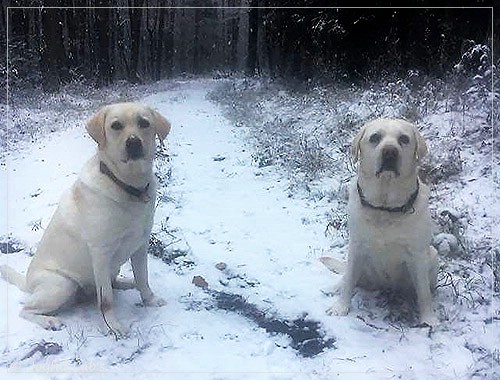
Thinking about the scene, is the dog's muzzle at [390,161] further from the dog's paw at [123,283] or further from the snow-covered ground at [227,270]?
the dog's paw at [123,283]

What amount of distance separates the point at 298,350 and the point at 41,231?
3.27ft

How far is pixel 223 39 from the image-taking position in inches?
98.9

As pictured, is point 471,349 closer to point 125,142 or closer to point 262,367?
point 262,367

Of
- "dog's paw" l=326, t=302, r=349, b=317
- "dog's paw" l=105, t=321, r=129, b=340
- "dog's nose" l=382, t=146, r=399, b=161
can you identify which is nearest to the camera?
"dog's nose" l=382, t=146, r=399, b=161

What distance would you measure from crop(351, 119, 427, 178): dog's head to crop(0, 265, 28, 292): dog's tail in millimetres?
1255

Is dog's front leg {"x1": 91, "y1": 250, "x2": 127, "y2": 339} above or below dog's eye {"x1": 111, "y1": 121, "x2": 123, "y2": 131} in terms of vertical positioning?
below

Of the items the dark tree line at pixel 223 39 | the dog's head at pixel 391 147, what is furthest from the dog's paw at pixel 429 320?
the dark tree line at pixel 223 39

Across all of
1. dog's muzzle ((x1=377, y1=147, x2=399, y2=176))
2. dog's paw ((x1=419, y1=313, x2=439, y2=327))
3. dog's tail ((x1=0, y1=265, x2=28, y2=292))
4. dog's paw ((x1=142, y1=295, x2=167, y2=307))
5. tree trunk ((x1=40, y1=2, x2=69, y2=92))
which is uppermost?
tree trunk ((x1=40, y1=2, x2=69, y2=92))

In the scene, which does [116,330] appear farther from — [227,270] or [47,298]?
[227,270]

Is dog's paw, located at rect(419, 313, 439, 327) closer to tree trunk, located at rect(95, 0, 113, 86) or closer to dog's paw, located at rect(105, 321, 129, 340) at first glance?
dog's paw, located at rect(105, 321, 129, 340)

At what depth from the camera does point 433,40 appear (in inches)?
97.8

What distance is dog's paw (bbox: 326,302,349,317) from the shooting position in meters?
2.50

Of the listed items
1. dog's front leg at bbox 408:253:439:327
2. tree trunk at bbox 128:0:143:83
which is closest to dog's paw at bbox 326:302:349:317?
dog's front leg at bbox 408:253:439:327

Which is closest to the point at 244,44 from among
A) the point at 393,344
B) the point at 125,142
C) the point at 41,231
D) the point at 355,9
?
the point at 355,9
